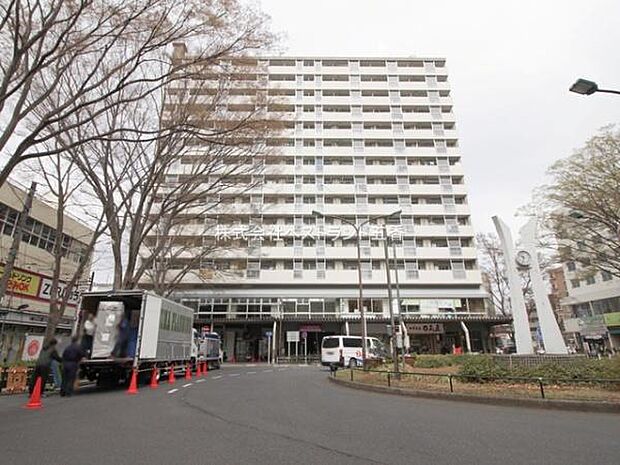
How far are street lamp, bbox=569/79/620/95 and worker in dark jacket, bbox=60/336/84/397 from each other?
1483 centimetres

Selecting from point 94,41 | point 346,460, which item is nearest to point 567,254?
point 346,460

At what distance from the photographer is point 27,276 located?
21.5 meters

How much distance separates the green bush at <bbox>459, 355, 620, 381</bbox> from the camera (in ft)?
34.1

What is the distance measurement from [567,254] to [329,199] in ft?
83.9

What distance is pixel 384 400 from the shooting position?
10.2 meters

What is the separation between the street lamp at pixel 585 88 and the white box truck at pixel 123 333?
14.1m

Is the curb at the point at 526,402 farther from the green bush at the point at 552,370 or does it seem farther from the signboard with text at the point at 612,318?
the signboard with text at the point at 612,318

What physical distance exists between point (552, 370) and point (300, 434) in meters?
8.95

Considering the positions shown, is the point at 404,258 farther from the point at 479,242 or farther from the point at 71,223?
the point at 71,223

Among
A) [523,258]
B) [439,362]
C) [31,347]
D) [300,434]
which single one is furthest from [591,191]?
[31,347]

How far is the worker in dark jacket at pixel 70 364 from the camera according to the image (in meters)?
10.5

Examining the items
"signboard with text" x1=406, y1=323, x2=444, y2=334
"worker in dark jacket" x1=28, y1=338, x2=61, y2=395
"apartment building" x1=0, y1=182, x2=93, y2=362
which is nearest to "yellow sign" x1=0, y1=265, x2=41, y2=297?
"apartment building" x1=0, y1=182, x2=93, y2=362

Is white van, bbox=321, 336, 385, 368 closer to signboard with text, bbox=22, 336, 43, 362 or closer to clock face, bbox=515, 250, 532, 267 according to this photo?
clock face, bbox=515, 250, 532, 267

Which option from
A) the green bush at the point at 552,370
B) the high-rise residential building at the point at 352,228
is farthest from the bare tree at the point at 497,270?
the green bush at the point at 552,370
